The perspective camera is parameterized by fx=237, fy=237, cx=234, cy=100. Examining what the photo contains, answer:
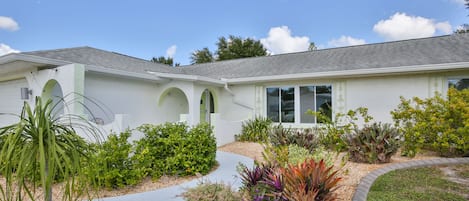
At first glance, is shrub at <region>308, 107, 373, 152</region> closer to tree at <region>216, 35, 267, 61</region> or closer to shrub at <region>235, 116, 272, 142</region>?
shrub at <region>235, 116, 272, 142</region>

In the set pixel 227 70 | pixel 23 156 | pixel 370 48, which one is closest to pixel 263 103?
pixel 227 70

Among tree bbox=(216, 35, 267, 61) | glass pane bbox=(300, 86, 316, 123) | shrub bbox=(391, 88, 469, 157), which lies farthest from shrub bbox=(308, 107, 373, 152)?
tree bbox=(216, 35, 267, 61)

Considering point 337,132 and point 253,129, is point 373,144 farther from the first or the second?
point 253,129

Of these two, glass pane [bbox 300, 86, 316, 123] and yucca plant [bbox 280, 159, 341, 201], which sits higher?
glass pane [bbox 300, 86, 316, 123]

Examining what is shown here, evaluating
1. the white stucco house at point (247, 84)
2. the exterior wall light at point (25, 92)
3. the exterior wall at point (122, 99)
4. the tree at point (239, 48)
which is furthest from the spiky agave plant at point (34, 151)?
the tree at point (239, 48)

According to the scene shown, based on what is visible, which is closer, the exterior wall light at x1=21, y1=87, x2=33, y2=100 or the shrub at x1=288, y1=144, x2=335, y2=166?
the shrub at x1=288, y1=144, x2=335, y2=166

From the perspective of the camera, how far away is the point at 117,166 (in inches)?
179

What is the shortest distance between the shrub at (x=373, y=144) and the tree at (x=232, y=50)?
2623cm

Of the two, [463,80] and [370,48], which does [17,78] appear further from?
[463,80]

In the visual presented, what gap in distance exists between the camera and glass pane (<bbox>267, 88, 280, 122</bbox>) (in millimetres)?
10750

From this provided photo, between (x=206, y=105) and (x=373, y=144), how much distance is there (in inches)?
316

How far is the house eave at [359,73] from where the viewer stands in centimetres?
755

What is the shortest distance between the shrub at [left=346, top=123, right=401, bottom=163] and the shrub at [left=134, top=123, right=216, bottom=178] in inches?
154

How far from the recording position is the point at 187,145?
5.36 meters
